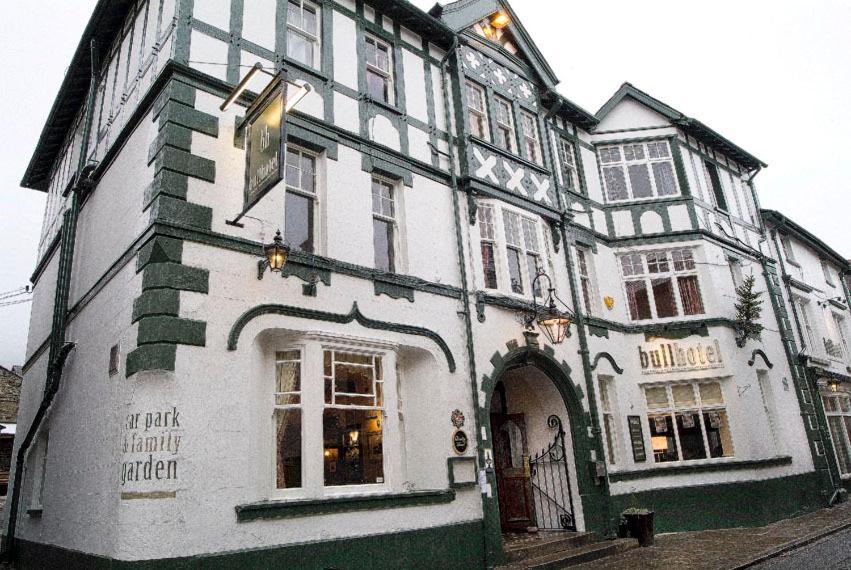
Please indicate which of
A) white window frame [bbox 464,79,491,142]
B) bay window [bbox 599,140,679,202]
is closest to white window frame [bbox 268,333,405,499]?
white window frame [bbox 464,79,491,142]

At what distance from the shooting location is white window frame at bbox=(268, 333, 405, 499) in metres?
8.49

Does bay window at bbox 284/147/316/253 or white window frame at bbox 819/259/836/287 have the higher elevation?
white window frame at bbox 819/259/836/287

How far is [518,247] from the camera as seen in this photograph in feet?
43.3

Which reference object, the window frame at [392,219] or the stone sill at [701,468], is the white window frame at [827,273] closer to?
the stone sill at [701,468]

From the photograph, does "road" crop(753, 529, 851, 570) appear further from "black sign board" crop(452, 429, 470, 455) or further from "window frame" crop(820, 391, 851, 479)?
"window frame" crop(820, 391, 851, 479)

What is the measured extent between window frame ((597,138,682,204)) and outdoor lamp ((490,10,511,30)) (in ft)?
15.5

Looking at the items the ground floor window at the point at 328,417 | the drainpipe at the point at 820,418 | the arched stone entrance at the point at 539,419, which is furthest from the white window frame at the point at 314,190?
the drainpipe at the point at 820,418

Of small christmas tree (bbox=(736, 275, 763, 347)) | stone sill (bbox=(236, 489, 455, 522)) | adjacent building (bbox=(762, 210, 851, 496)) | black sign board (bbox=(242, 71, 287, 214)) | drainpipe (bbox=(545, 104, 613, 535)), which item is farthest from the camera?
adjacent building (bbox=(762, 210, 851, 496))

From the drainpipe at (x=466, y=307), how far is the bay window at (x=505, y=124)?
64.3 inches

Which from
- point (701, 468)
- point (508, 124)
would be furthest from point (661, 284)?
point (508, 124)

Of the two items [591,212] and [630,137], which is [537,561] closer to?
[591,212]

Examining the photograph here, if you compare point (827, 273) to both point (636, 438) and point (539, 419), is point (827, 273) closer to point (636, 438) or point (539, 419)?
point (636, 438)

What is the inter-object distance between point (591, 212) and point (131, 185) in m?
11.4

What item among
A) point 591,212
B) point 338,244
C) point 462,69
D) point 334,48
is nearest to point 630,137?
point 591,212
